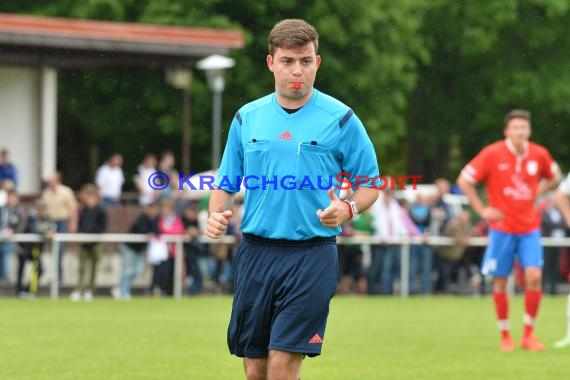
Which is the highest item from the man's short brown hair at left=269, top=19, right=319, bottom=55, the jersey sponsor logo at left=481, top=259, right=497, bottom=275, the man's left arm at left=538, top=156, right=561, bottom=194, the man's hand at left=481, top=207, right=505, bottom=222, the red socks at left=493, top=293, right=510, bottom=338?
the man's short brown hair at left=269, top=19, right=319, bottom=55

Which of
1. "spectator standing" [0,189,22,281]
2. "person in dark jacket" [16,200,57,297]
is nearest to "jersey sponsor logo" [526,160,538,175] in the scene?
"person in dark jacket" [16,200,57,297]

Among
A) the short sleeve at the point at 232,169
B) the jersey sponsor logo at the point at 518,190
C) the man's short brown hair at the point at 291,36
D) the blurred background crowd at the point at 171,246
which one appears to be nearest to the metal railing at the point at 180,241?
the blurred background crowd at the point at 171,246

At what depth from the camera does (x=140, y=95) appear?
35.3 m

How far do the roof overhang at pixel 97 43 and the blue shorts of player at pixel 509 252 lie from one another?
45.3ft

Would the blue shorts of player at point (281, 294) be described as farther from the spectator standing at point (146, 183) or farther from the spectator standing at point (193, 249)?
the spectator standing at point (146, 183)

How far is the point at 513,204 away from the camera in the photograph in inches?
566

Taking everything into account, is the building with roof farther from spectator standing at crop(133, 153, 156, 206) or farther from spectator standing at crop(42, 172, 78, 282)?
spectator standing at crop(42, 172, 78, 282)

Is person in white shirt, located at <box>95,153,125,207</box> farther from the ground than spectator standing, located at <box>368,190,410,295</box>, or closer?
farther from the ground

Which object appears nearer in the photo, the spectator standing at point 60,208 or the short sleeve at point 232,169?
the short sleeve at point 232,169

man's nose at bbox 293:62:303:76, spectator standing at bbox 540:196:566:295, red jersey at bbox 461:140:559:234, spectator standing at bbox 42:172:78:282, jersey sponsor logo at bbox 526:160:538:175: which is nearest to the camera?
man's nose at bbox 293:62:303:76

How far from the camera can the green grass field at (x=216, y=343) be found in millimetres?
11835

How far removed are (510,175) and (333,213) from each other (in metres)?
7.46

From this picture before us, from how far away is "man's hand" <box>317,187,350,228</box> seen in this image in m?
7.29

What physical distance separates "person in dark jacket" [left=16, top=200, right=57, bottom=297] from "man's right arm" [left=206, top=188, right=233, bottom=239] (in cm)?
1556
